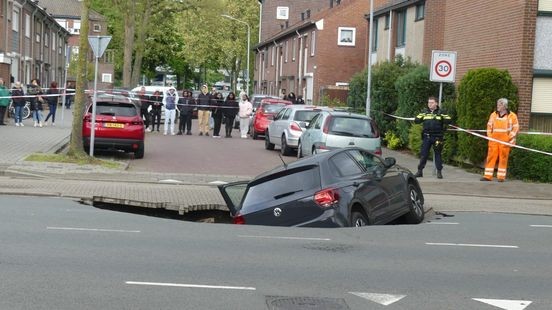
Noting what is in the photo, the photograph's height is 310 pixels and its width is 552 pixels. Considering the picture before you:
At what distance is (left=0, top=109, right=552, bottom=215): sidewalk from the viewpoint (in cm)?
1481

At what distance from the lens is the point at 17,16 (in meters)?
47.6

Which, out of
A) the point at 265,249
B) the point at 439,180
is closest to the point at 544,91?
the point at 439,180

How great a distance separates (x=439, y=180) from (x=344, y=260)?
429 inches

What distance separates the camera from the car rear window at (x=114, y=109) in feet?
75.0

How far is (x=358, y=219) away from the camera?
38.4 feet

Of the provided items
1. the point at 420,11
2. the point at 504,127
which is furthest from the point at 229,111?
the point at 504,127

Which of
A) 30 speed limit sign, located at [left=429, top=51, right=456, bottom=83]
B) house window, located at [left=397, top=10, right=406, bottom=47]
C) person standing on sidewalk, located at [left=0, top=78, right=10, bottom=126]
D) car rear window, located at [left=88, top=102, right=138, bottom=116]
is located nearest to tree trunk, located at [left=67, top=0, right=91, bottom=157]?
car rear window, located at [left=88, top=102, right=138, bottom=116]

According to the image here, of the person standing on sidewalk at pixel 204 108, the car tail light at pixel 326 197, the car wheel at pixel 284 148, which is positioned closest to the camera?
the car tail light at pixel 326 197

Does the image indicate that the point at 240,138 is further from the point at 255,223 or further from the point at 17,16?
the point at 255,223

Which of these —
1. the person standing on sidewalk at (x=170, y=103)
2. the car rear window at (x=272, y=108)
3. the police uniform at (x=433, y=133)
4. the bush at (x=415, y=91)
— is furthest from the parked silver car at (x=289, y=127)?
the police uniform at (x=433, y=133)

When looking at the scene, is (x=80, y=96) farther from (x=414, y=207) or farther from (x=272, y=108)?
(x=272, y=108)

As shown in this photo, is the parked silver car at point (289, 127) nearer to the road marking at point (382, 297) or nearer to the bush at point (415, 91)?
the bush at point (415, 91)

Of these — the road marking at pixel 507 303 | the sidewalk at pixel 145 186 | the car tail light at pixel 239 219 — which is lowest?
the sidewalk at pixel 145 186

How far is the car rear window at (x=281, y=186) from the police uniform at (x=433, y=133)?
28.7 ft
